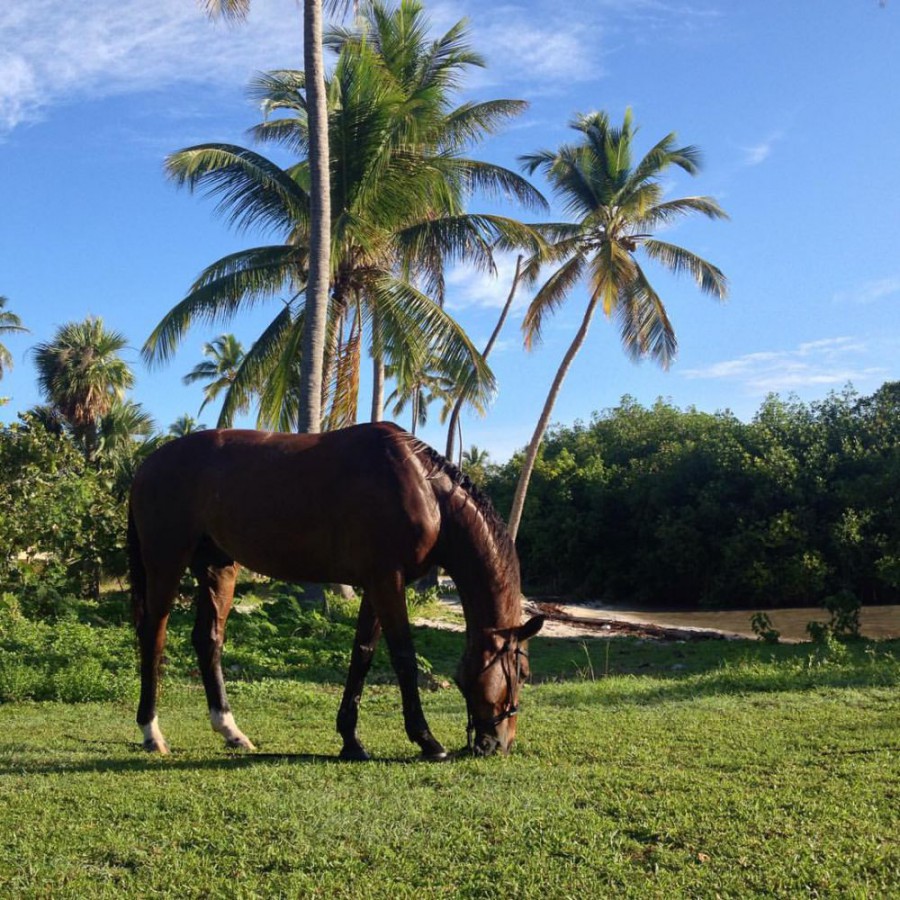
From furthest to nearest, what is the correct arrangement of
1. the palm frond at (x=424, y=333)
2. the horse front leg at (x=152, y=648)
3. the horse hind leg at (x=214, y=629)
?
the palm frond at (x=424, y=333)
the horse hind leg at (x=214, y=629)
the horse front leg at (x=152, y=648)

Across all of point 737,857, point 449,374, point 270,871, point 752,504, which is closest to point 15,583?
point 449,374

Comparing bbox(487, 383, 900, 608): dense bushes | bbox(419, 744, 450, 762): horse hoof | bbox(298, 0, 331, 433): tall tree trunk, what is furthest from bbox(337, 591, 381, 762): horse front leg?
bbox(487, 383, 900, 608): dense bushes

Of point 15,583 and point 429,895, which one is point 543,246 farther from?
point 429,895

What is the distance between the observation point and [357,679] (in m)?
5.73

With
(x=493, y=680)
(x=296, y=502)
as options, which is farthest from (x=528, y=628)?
(x=296, y=502)

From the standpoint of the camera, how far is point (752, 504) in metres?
33.8

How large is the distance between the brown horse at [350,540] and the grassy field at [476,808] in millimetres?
404

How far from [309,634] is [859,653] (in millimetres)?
8129

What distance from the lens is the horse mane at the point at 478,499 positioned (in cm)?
555

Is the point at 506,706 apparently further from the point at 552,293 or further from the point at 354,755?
the point at 552,293

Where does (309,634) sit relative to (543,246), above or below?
below

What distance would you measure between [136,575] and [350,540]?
72.5 inches

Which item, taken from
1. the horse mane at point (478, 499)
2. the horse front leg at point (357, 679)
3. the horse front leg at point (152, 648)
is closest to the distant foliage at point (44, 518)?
the horse front leg at point (152, 648)

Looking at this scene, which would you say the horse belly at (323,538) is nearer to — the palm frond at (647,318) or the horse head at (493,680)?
the horse head at (493,680)
